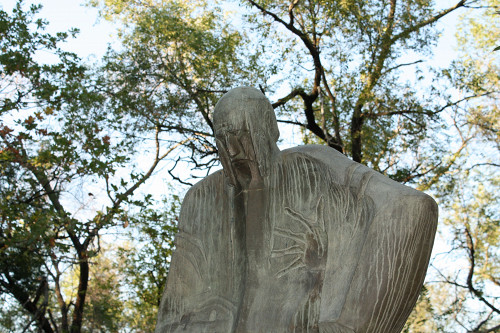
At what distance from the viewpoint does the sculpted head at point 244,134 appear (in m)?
3.15

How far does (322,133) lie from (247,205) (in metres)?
9.95

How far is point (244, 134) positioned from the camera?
3.15 m

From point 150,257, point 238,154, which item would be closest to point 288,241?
point 238,154

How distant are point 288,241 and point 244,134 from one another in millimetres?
529

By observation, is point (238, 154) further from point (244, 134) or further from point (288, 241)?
point (288, 241)

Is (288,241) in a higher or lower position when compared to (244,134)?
lower

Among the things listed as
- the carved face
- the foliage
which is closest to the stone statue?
the carved face

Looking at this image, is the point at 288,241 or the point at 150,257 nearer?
the point at 288,241

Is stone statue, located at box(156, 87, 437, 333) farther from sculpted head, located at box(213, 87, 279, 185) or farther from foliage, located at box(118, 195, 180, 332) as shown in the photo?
foliage, located at box(118, 195, 180, 332)

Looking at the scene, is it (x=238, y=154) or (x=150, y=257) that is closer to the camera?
(x=238, y=154)

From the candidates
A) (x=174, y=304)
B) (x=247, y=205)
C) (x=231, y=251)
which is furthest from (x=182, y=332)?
(x=247, y=205)

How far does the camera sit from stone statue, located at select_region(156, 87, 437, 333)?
9.22ft

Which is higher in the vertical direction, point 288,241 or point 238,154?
point 238,154

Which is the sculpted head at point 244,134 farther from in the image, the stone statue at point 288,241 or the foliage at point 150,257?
the foliage at point 150,257
